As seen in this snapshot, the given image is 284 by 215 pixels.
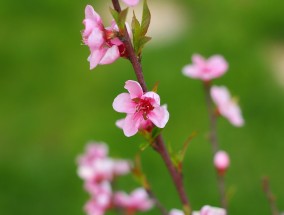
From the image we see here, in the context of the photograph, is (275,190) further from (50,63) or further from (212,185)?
(50,63)

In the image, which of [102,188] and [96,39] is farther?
[102,188]

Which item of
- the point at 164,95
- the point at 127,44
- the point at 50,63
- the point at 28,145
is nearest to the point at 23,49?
the point at 50,63

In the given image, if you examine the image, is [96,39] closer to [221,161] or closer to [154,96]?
[154,96]

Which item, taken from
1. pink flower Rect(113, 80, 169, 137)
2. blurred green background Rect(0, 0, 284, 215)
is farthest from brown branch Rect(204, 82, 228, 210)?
blurred green background Rect(0, 0, 284, 215)

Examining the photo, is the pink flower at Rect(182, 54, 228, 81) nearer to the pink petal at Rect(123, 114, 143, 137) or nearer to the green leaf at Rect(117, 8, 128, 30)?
the pink petal at Rect(123, 114, 143, 137)

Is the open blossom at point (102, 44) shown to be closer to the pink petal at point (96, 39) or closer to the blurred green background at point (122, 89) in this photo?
the pink petal at point (96, 39)

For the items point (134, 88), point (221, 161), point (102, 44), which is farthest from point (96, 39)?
point (221, 161)
